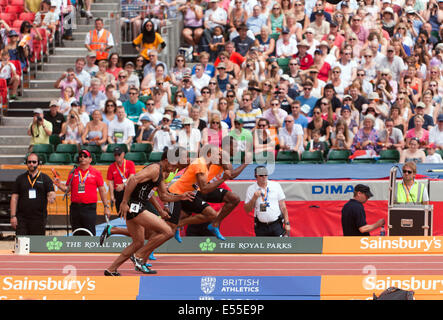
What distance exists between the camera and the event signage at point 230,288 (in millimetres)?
11266

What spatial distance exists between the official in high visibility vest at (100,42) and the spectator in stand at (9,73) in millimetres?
1829

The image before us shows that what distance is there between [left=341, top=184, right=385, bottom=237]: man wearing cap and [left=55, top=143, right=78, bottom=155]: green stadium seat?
6.81 metres

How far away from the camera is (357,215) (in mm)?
13797

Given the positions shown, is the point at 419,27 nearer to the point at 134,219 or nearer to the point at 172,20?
the point at 172,20

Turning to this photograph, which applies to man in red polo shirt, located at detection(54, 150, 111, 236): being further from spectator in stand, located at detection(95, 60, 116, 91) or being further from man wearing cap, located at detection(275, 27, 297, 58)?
man wearing cap, located at detection(275, 27, 297, 58)

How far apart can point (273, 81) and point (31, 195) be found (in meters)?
6.09

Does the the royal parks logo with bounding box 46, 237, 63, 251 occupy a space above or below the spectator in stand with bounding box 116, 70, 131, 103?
below

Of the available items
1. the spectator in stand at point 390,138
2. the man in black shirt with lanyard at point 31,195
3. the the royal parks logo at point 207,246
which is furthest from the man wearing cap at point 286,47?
the the royal parks logo at point 207,246

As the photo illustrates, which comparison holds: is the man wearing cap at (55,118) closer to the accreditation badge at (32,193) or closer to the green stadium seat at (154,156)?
the green stadium seat at (154,156)

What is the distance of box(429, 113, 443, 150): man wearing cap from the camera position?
1775 centimetres

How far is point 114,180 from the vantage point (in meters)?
15.7

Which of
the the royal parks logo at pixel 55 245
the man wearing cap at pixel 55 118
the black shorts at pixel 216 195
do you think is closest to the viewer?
the black shorts at pixel 216 195

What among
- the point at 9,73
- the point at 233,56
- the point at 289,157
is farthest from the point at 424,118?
the point at 9,73

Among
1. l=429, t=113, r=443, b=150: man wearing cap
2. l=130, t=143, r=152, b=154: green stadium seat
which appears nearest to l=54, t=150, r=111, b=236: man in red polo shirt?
l=130, t=143, r=152, b=154: green stadium seat
